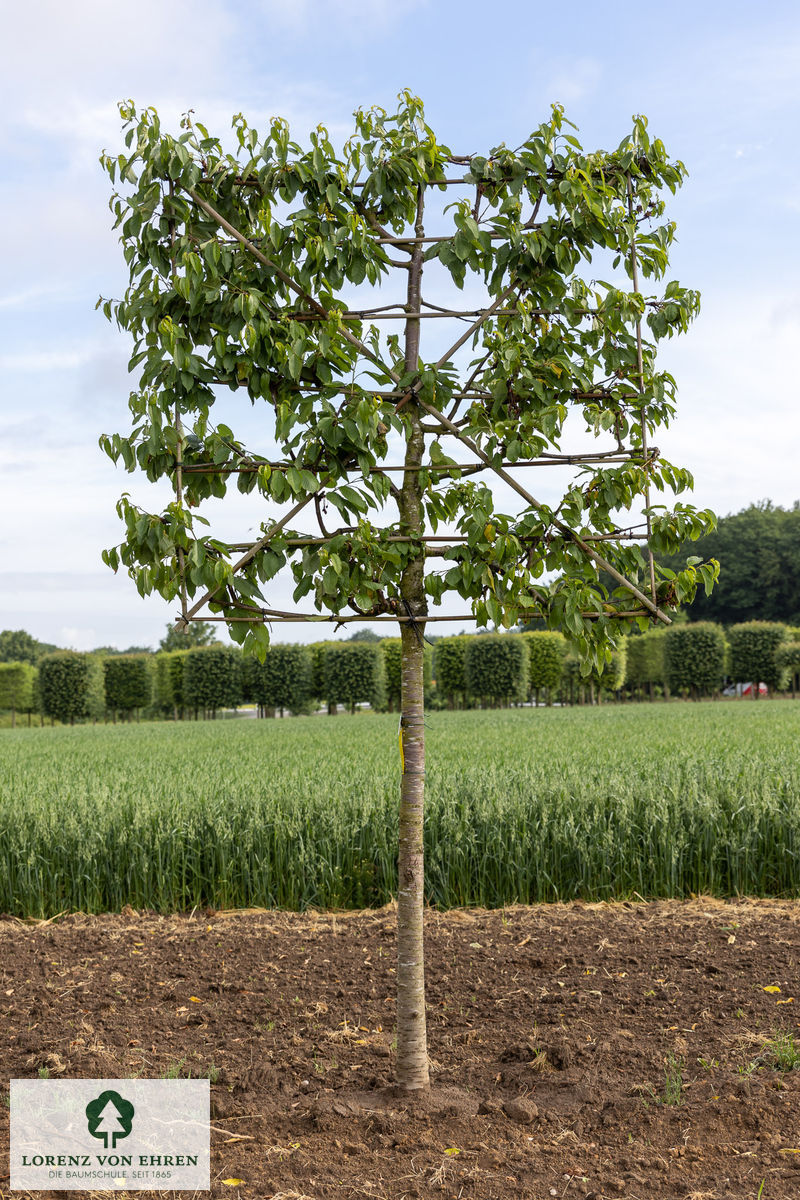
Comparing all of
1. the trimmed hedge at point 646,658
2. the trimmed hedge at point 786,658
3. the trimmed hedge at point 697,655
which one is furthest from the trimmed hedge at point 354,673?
the trimmed hedge at point 786,658

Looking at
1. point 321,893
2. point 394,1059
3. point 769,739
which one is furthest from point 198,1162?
point 769,739

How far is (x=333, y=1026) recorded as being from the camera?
169 inches

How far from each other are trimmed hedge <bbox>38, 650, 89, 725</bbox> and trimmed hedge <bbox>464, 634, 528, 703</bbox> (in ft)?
57.7

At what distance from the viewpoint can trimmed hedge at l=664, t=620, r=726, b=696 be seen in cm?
4494

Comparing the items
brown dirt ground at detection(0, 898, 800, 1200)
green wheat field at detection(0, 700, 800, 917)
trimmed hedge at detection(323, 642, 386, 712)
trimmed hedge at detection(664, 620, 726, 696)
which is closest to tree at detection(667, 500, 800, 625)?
trimmed hedge at detection(664, 620, 726, 696)

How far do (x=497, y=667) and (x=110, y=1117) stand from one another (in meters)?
36.8

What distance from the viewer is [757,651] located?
46594 mm

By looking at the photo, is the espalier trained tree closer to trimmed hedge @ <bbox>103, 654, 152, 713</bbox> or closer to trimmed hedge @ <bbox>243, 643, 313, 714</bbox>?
trimmed hedge @ <bbox>243, 643, 313, 714</bbox>

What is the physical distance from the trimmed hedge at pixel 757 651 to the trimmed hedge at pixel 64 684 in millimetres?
32937

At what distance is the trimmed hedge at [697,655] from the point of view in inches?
1769

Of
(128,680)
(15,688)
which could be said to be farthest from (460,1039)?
(15,688)

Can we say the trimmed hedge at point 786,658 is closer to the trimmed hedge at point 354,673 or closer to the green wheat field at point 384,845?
the trimmed hedge at point 354,673

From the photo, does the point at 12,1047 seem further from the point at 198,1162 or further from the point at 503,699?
the point at 503,699

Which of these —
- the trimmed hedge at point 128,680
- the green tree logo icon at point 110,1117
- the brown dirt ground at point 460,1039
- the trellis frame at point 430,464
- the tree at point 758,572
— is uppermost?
the tree at point 758,572
